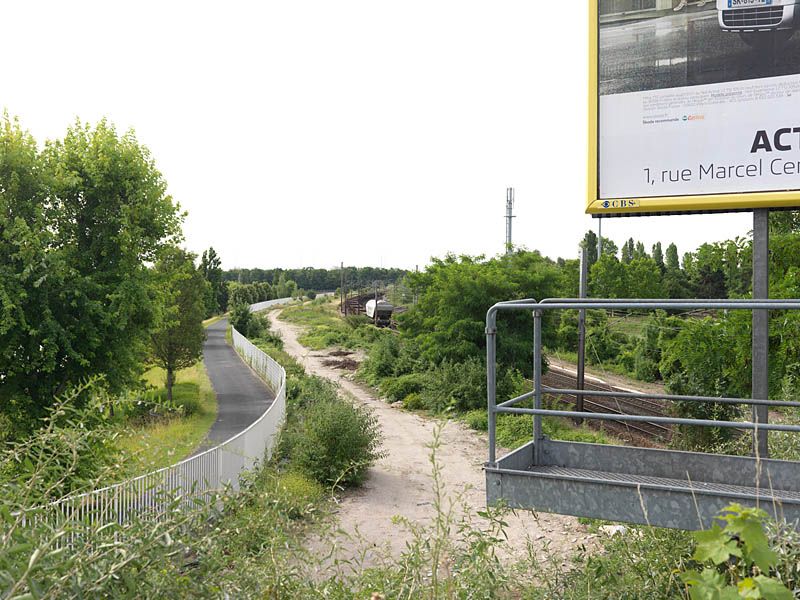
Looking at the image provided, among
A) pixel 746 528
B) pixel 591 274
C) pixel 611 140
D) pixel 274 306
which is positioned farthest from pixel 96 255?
pixel 274 306

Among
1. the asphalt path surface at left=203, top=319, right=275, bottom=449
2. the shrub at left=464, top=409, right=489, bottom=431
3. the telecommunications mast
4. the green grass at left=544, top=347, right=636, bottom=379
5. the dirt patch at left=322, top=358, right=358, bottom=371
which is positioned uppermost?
the telecommunications mast

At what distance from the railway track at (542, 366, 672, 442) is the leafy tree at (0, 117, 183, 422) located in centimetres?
884

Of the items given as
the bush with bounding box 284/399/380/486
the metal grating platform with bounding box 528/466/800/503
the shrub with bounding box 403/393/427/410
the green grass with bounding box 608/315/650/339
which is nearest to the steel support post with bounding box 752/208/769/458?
the metal grating platform with bounding box 528/466/800/503

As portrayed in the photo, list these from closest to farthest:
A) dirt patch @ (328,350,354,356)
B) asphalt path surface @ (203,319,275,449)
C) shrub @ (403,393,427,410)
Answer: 1. asphalt path surface @ (203,319,275,449)
2. shrub @ (403,393,427,410)
3. dirt patch @ (328,350,354,356)

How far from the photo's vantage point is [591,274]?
3400 centimetres

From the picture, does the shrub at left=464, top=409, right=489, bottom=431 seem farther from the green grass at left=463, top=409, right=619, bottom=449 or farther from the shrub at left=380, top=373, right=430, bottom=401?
the shrub at left=380, top=373, right=430, bottom=401

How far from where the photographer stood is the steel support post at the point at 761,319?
6.31 metres

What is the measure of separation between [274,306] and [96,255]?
79030mm

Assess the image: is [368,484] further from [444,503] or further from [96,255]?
[96,255]

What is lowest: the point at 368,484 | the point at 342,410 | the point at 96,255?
the point at 368,484

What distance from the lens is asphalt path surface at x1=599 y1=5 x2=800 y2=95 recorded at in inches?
257

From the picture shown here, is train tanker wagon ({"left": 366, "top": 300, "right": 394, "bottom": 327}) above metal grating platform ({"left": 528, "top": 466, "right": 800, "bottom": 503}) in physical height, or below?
below

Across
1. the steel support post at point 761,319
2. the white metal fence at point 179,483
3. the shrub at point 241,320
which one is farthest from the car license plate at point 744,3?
the shrub at point 241,320

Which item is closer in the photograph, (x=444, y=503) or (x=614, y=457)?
(x=614, y=457)
